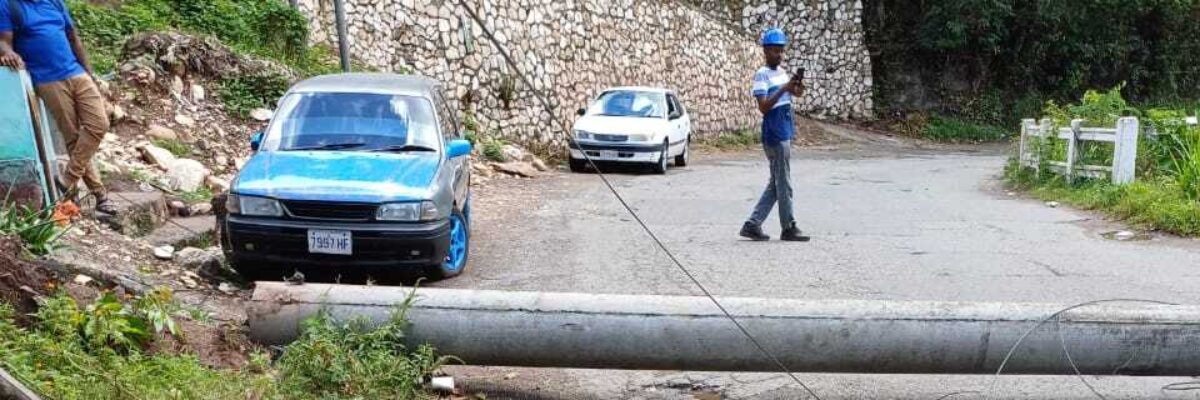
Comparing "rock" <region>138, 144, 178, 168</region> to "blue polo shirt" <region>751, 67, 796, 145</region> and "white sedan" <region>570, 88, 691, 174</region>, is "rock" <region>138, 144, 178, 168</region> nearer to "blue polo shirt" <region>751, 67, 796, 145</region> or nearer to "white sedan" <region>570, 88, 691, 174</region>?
"blue polo shirt" <region>751, 67, 796, 145</region>

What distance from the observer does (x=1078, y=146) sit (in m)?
13.4

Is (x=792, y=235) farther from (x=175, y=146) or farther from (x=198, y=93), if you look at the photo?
(x=198, y=93)

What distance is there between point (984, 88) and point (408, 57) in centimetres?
2586

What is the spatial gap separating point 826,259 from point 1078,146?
661 centimetres

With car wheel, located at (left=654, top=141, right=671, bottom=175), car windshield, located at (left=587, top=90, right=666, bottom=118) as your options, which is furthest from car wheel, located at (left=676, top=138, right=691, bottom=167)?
car wheel, located at (left=654, top=141, right=671, bottom=175)

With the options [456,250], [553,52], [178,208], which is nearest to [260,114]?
[178,208]

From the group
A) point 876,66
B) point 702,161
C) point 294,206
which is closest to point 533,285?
point 294,206

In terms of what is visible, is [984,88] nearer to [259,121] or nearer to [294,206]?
[259,121]

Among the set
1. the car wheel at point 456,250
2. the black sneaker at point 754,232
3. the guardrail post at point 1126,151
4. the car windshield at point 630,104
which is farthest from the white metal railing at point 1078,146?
the car wheel at point 456,250

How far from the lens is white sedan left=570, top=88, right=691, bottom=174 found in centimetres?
1719

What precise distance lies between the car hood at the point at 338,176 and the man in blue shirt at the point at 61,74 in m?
1.08

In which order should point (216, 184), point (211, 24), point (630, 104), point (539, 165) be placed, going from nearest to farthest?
point (216, 184)
point (211, 24)
point (539, 165)
point (630, 104)

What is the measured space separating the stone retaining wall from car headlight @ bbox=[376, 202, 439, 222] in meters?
8.80

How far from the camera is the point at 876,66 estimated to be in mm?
36531
